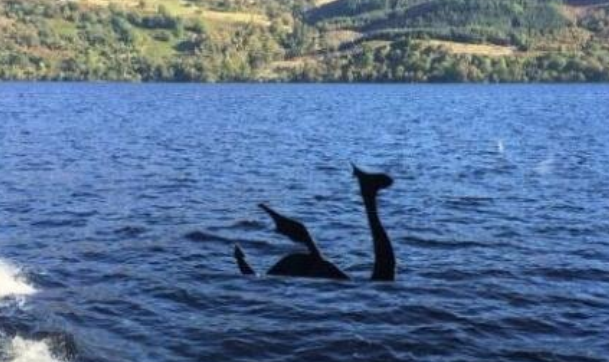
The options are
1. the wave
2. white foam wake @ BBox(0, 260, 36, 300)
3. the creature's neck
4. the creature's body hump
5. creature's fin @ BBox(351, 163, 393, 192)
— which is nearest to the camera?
creature's fin @ BBox(351, 163, 393, 192)

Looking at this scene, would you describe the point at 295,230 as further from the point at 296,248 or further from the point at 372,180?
the point at 296,248

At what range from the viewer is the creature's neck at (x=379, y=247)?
32.0 feet

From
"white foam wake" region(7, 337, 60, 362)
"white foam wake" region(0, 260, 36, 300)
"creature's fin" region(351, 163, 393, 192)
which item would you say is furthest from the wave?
"creature's fin" region(351, 163, 393, 192)

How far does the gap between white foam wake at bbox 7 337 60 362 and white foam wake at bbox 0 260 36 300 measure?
20.1 ft

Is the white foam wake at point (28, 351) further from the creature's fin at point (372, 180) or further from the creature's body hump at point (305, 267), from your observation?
the creature's fin at point (372, 180)

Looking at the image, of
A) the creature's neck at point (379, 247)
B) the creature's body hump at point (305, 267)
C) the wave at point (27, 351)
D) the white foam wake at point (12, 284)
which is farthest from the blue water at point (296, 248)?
the creature's neck at point (379, 247)

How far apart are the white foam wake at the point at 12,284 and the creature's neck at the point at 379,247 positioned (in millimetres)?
27354

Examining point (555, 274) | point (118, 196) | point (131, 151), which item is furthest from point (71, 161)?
point (555, 274)

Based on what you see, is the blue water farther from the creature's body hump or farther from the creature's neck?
the creature's neck

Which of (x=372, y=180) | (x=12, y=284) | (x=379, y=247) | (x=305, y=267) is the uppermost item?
(x=372, y=180)

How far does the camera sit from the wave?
26.8 meters

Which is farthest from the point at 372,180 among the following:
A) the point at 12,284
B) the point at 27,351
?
the point at 12,284

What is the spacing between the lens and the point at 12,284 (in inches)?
1409

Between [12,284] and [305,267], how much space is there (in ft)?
93.5
